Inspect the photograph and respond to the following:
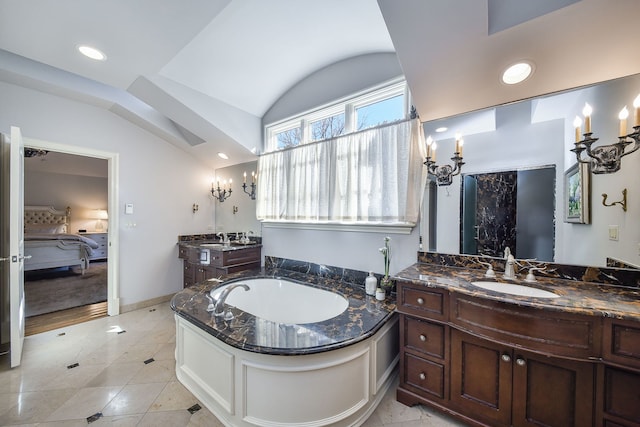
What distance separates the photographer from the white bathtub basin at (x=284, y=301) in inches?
93.4

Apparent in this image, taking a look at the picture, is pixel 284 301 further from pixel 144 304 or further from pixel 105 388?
pixel 144 304

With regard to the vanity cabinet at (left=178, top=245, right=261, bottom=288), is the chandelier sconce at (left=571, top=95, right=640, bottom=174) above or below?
above

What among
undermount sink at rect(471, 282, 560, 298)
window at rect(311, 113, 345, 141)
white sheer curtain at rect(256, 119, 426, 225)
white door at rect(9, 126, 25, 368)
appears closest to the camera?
undermount sink at rect(471, 282, 560, 298)

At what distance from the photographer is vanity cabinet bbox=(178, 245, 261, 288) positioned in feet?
10.3

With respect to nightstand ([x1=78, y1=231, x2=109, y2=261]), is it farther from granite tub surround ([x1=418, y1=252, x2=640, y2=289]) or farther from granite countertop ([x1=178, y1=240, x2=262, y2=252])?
granite tub surround ([x1=418, y1=252, x2=640, y2=289])

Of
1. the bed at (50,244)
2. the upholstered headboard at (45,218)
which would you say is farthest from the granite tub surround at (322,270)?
the upholstered headboard at (45,218)

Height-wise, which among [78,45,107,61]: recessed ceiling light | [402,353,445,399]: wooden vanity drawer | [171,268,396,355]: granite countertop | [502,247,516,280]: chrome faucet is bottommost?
[402,353,445,399]: wooden vanity drawer

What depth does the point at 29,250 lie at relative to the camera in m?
4.55

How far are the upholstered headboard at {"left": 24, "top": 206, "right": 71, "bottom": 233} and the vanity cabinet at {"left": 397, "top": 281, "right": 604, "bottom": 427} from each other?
8.69m

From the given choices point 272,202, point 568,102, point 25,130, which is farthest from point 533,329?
point 25,130

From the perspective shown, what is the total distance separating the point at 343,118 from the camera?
2736mm

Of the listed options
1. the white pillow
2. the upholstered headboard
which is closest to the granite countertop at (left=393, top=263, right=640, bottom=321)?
the white pillow

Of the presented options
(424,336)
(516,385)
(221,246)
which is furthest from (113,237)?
(516,385)

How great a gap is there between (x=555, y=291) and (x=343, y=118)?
235 cm
